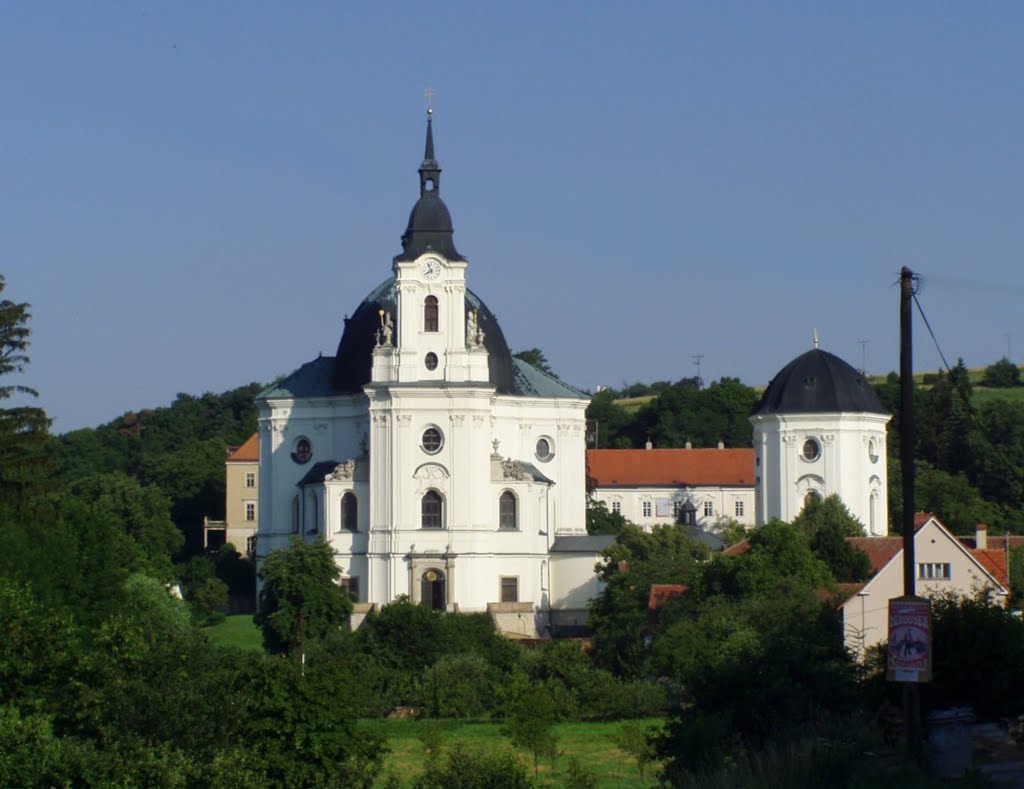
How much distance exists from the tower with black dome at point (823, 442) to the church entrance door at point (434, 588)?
16734 mm

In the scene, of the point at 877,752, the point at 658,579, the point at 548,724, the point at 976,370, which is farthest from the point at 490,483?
the point at 976,370

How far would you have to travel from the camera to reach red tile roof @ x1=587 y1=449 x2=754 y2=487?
387 feet

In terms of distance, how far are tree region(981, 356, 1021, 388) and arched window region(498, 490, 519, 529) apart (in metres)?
76.1

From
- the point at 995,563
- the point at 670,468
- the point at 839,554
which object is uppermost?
the point at 670,468

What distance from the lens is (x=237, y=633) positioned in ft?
292

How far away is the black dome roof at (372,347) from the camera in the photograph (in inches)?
3462

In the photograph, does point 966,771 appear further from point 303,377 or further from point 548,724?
point 303,377

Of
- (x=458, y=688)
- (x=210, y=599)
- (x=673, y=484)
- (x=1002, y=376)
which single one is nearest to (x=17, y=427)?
(x=458, y=688)

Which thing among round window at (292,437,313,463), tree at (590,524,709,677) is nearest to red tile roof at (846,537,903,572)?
tree at (590,524,709,677)

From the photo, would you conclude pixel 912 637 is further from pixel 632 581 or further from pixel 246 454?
pixel 246 454

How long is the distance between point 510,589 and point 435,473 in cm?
509

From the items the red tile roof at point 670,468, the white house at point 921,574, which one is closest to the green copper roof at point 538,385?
the white house at point 921,574

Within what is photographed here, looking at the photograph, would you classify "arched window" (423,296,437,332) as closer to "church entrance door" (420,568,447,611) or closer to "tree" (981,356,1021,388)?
"church entrance door" (420,568,447,611)

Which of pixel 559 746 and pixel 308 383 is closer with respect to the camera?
pixel 559 746
